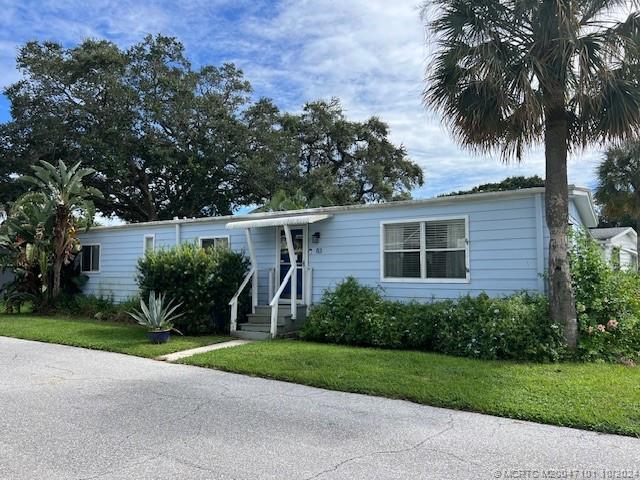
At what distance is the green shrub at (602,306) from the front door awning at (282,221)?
5241 mm

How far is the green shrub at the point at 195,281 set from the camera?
38.4 ft

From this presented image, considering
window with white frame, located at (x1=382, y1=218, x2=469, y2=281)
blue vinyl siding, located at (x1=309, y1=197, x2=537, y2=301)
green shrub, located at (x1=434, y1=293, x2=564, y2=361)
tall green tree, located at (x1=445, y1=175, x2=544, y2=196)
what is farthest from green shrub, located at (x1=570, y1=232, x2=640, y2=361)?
tall green tree, located at (x1=445, y1=175, x2=544, y2=196)

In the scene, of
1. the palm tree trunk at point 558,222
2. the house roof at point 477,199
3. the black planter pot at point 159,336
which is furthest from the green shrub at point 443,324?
the black planter pot at point 159,336

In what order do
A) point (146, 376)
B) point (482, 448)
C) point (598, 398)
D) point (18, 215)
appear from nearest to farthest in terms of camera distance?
point (482, 448)
point (598, 398)
point (146, 376)
point (18, 215)

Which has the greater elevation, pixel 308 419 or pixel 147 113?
pixel 147 113

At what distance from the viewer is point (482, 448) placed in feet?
15.0

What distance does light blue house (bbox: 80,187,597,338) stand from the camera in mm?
9523

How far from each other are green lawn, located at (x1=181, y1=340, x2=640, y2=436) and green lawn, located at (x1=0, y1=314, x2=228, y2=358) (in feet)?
4.48

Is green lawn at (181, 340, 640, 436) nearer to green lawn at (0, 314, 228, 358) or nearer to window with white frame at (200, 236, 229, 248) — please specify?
green lawn at (0, 314, 228, 358)

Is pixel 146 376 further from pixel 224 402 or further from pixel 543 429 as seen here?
pixel 543 429

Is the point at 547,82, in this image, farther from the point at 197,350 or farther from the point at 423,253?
the point at 197,350

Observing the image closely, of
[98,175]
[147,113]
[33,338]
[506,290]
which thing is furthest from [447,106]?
[98,175]

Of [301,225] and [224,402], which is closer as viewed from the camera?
[224,402]

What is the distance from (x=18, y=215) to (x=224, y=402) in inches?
548
